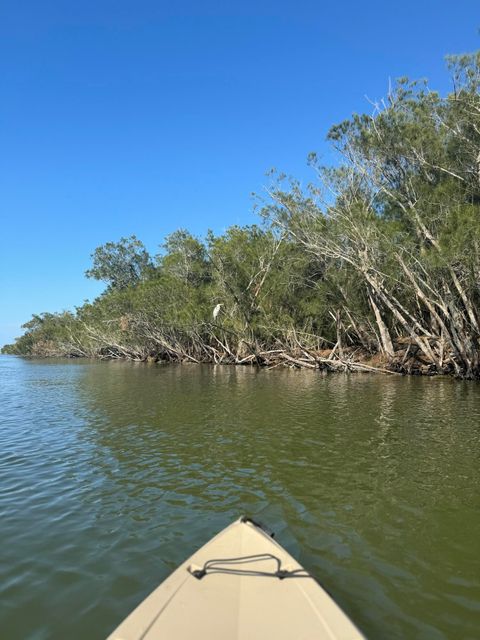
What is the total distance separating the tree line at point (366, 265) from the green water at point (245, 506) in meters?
11.9

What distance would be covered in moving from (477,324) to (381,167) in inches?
441

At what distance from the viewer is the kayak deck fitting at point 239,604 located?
12.5 ft

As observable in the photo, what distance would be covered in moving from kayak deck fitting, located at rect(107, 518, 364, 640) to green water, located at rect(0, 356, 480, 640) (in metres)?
0.88

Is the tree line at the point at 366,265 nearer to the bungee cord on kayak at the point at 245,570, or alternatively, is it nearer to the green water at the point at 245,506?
the green water at the point at 245,506

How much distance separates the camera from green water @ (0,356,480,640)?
5137 mm

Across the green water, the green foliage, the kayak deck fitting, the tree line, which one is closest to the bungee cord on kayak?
the kayak deck fitting

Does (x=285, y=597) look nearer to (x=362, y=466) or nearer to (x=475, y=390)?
(x=362, y=466)

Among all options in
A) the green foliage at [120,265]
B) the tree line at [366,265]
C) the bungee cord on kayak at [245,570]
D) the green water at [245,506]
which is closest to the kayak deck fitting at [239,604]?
the bungee cord on kayak at [245,570]

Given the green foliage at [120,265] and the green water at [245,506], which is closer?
the green water at [245,506]

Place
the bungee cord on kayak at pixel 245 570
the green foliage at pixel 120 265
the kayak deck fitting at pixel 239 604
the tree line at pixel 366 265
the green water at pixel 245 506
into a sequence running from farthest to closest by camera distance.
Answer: the green foliage at pixel 120 265 → the tree line at pixel 366 265 → the green water at pixel 245 506 → the bungee cord on kayak at pixel 245 570 → the kayak deck fitting at pixel 239 604

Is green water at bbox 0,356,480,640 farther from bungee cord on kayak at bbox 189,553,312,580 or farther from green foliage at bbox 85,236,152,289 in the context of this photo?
green foliage at bbox 85,236,152,289

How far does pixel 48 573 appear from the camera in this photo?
586 centimetres

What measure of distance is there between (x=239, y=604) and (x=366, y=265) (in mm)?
26135

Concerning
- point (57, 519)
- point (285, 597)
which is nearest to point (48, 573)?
point (57, 519)
